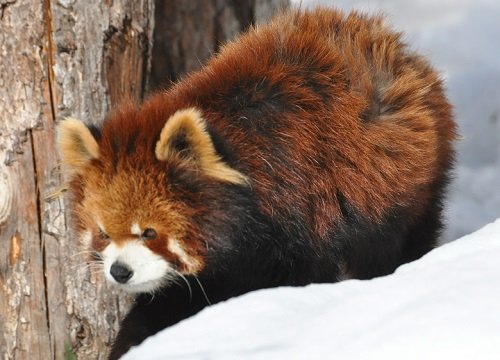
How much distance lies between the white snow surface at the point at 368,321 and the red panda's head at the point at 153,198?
892 millimetres

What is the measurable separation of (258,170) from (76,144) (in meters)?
0.69

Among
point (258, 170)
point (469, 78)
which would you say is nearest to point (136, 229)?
point (258, 170)

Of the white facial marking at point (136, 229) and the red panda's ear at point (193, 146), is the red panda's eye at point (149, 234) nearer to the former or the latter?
the white facial marking at point (136, 229)

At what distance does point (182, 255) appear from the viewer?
3.20 metres

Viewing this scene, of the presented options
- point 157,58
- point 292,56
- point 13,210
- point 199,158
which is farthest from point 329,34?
point 157,58

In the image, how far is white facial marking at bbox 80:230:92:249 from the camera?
11.0 feet

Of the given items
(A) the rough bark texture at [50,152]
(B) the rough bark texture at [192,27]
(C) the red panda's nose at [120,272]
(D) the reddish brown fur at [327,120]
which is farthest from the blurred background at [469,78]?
(C) the red panda's nose at [120,272]

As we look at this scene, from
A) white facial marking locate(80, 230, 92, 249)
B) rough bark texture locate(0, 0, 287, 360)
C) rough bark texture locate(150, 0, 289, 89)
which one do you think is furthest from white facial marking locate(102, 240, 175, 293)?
rough bark texture locate(150, 0, 289, 89)

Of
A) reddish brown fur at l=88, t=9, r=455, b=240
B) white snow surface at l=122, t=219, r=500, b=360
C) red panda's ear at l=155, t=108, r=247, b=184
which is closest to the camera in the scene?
white snow surface at l=122, t=219, r=500, b=360

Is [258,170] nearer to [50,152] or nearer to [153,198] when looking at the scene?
[153,198]

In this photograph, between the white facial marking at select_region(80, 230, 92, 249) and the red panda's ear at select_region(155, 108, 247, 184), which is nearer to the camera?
the red panda's ear at select_region(155, 108, 247, 184)

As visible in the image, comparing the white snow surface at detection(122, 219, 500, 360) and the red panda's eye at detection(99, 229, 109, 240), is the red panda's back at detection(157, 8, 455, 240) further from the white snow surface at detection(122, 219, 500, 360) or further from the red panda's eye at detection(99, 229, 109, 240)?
the white snow surface at detection(122, 219, 500, 360)

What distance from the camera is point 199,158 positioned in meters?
3.14

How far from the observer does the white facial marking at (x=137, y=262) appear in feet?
10.3
